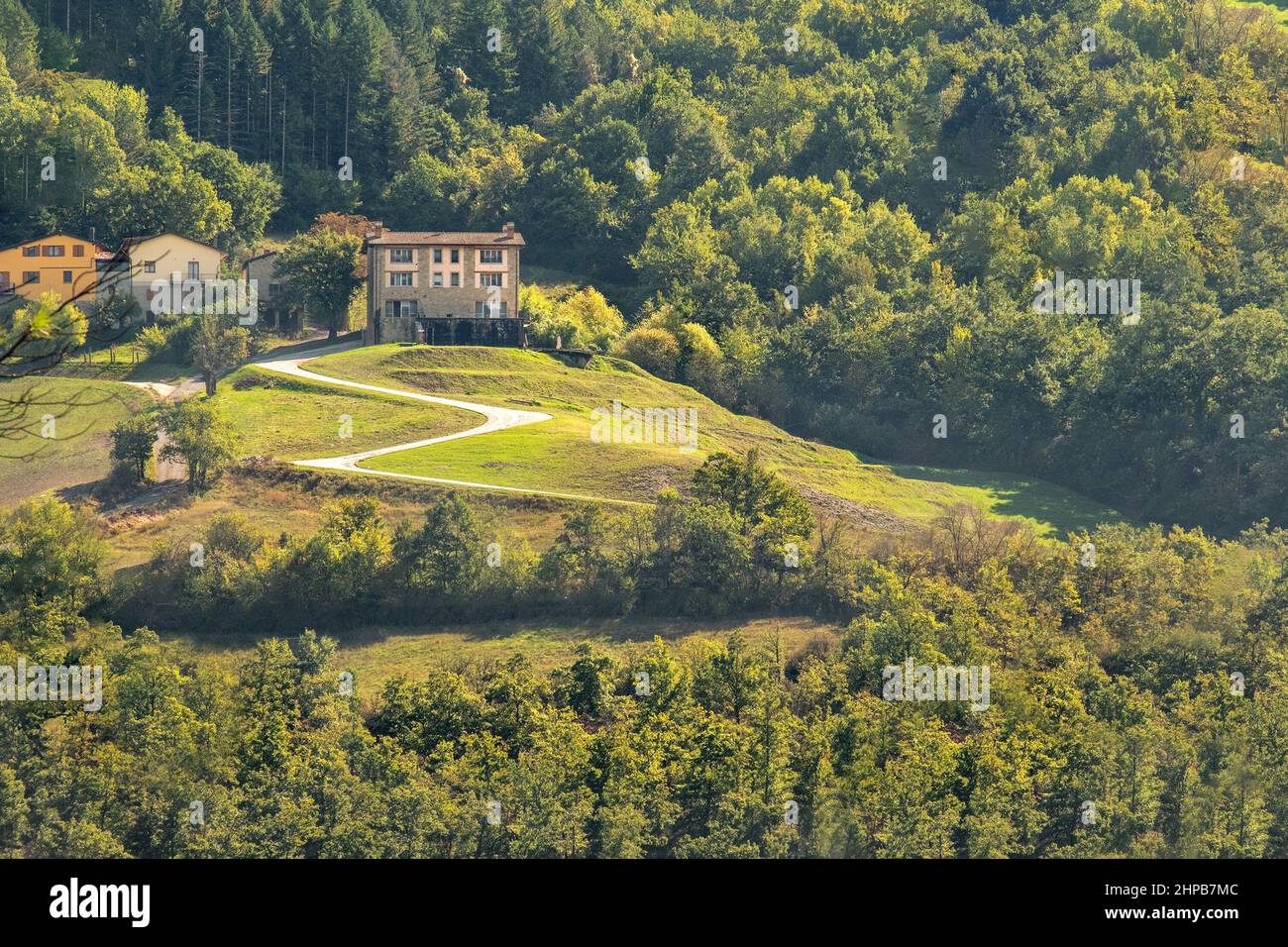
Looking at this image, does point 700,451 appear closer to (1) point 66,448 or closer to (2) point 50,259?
(1) point 66,448

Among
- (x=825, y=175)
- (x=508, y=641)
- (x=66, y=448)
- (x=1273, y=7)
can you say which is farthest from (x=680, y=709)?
(x=1273, y=7)

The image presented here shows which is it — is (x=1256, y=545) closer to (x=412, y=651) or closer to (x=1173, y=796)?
(x=1173, y=796)

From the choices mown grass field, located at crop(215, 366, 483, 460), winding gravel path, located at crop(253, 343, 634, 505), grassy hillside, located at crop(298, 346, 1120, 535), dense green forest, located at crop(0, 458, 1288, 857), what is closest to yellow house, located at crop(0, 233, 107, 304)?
winding gravel path, located at crop(253, 343, 634, 505)

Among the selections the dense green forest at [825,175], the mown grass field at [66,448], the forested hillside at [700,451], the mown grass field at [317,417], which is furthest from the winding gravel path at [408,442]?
the dense green forest at [825,175]

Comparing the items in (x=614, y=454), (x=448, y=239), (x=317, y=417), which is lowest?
(x=614, y=454)

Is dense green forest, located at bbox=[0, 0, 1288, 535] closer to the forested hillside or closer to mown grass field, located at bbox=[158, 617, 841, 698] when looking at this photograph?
the forested hillside
